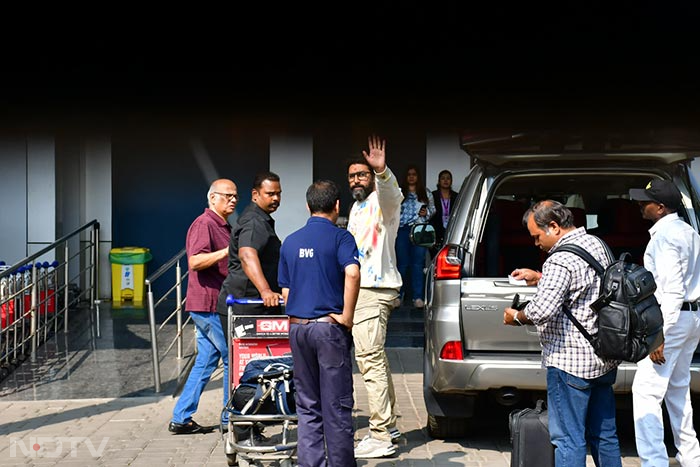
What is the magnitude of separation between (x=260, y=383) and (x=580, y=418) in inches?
78.3

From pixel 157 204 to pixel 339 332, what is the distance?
8.51 metres

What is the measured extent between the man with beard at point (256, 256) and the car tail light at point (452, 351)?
1094 millimetres

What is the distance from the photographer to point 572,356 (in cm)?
502

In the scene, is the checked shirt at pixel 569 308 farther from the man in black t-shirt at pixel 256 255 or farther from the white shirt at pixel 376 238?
the man in black t-shirt at pixel 256 255

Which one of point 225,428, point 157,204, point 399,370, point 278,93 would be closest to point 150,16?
point 278,93

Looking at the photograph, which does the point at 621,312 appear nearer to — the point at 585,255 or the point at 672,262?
the point at 585,255

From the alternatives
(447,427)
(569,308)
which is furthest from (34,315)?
(569,308)

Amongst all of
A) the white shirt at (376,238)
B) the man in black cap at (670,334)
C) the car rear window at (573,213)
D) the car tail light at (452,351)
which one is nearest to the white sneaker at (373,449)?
the car tail light at (452,351)

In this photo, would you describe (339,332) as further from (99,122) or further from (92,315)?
(99,122)

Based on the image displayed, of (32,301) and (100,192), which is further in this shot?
(100,192)

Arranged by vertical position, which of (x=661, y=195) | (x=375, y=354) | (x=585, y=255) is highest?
(x=661, y=195)

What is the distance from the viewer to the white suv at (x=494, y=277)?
6.31m

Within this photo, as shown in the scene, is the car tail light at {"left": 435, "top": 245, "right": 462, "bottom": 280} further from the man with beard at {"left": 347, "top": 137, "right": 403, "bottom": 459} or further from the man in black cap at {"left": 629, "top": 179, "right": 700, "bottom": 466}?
the man in black cap at {"left": 629, "top": 179, "right": 700, "bottom": 466}

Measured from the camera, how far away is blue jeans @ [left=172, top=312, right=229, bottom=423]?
7.07 meters
